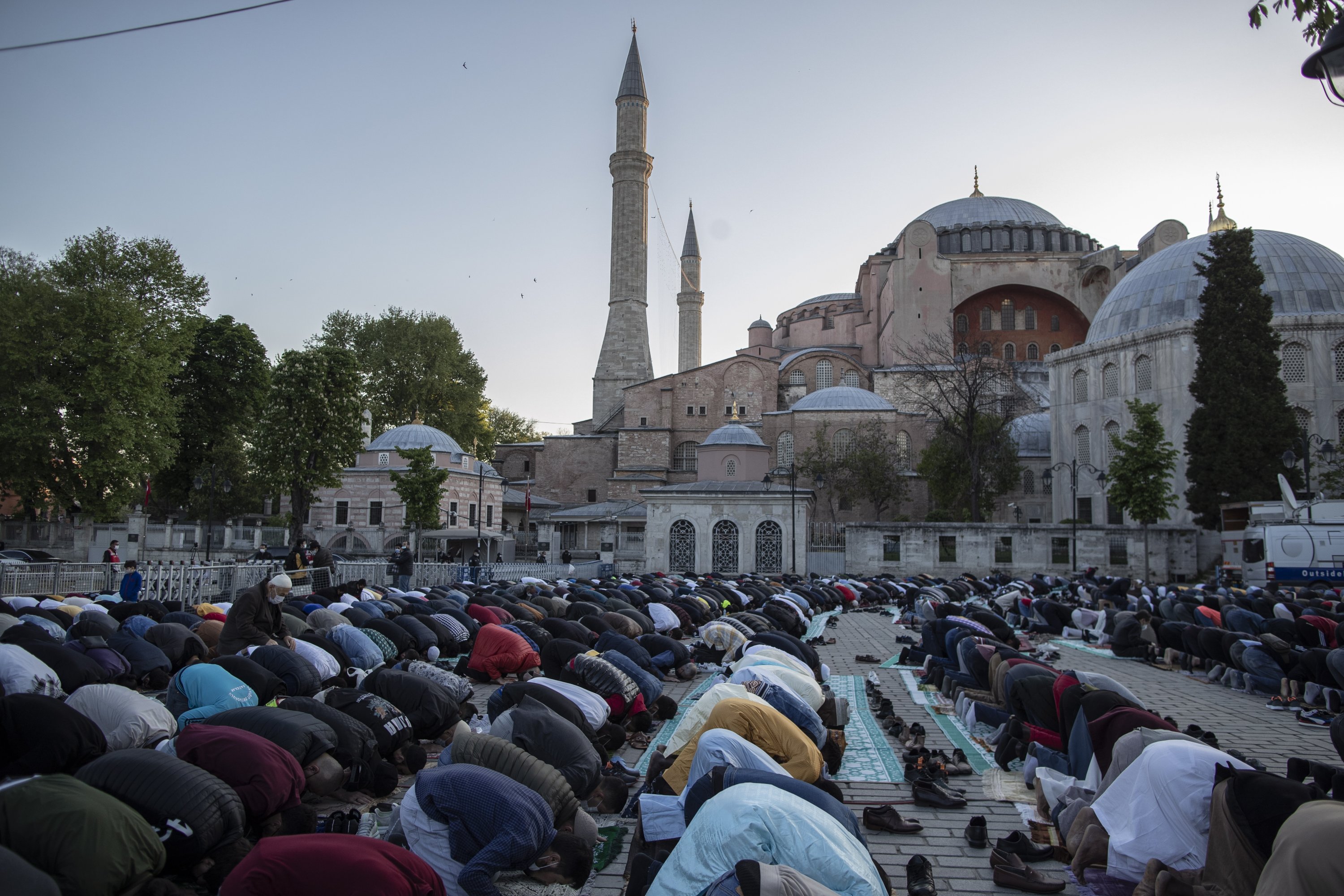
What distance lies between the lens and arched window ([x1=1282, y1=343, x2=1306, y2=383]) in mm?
30797

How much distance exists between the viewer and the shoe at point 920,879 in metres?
4.75

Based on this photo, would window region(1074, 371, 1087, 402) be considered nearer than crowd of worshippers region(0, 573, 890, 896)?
No

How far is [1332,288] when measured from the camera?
31969 mm

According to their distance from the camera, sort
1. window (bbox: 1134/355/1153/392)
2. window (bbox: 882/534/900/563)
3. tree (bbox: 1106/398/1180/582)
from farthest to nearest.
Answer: window (bbox: 1134/355/1153/392)
window (bbox: 882/534/900/563)
tree (bbox: 1106/398/1180/582)

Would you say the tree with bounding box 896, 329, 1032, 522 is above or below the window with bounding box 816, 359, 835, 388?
below

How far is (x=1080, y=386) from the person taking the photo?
35500mm

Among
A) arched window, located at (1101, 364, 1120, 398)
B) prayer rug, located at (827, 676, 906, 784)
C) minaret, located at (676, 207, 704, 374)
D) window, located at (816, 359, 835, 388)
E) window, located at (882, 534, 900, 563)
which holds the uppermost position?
minaret, located at (676, 207, 704, 374)

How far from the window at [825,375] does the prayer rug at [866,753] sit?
37804mm

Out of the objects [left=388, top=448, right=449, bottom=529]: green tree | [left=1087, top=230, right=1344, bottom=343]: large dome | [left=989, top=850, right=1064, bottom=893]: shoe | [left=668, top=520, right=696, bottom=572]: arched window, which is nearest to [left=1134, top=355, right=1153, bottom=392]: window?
[left=1087, top=230, right=1344, bottom=343]: large dome

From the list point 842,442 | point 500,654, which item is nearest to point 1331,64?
point 500,654

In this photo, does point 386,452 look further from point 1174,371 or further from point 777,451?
point 1174,371

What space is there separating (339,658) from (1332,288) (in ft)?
116

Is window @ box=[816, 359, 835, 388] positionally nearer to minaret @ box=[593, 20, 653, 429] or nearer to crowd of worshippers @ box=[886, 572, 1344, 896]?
minaret @ box=[593, 20, 653, 429]

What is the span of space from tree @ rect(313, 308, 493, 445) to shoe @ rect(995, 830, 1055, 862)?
143 ft
